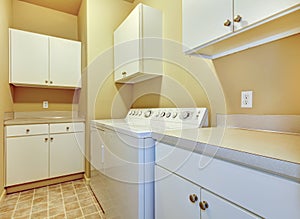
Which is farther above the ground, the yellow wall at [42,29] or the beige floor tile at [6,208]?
the yellow wall at [42,29]

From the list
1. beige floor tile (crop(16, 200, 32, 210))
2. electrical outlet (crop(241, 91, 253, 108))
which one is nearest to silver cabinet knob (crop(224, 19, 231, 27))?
electrical outlet (crop(241, 91, 253, 108))

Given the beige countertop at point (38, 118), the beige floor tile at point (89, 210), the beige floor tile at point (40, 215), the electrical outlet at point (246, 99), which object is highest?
the electrical outlet at point (246, 99)

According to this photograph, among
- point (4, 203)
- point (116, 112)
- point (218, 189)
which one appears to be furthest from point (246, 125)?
point (4, 203)

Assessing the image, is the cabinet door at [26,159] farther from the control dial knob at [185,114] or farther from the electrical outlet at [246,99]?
the electrical outlet at [246,99]

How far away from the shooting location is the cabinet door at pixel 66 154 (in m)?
2.40

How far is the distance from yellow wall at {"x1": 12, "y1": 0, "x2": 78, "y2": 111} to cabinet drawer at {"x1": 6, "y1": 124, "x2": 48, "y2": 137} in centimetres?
65

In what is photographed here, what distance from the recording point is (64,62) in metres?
2.68

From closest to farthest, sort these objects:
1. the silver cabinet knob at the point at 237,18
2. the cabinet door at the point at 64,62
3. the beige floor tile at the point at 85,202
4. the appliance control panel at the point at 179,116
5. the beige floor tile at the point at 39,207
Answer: the silver cabinet knob at the point at 237,18, the appliance control panel at the point at 179,116, the beige floor tile at the point at 39,207, the beige floor tile at the point at 85,202, the cabinet door at the point at 64,62

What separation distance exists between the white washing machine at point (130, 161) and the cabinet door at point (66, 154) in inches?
27.9

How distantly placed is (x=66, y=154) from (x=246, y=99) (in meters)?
2.31

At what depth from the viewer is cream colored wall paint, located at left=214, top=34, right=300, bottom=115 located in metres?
0.95

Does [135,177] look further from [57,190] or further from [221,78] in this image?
[57,190]

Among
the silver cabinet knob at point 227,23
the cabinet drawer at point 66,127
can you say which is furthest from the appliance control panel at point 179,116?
the cabinet drawer at point 66,127

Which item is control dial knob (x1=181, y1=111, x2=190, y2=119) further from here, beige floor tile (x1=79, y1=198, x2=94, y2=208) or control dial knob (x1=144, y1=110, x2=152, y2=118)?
beige floor tile (x1=79, y1=198, x2=94, y2=208)
